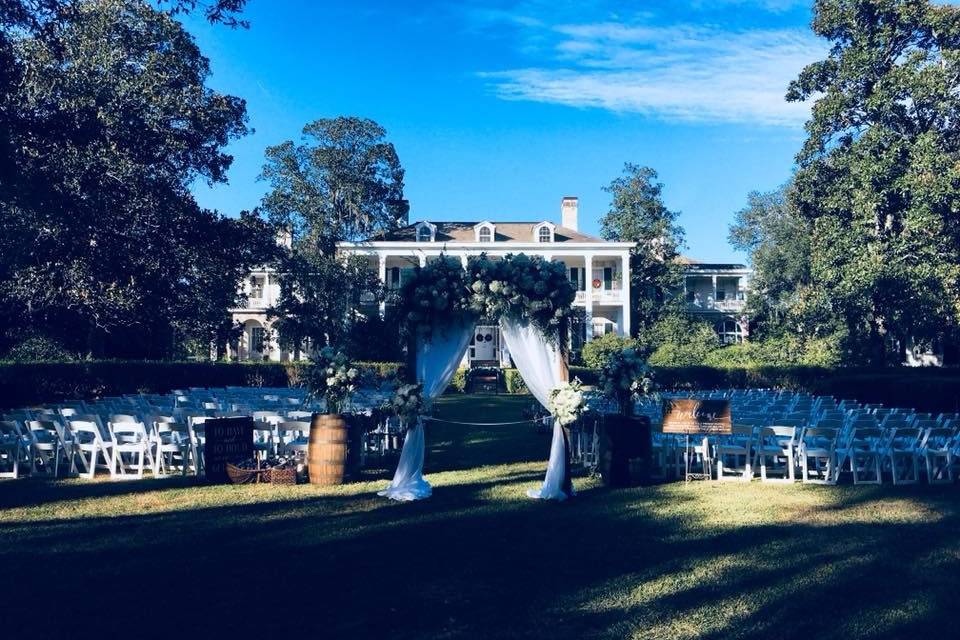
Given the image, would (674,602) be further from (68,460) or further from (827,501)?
(68,460)

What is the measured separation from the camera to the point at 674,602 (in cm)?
552

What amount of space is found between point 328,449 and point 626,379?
4.46 metres

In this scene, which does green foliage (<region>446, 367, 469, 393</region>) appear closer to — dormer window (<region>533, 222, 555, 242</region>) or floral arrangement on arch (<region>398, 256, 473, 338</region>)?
dormer window (<region>533, 222, 555, 242</region>)

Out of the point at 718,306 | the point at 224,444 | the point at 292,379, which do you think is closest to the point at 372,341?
the point at 292,379

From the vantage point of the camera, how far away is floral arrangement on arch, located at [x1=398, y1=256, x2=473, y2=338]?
1002 cm

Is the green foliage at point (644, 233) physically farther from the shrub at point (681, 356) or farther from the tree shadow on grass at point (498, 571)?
the tree shadow on grass at point (498, 571)

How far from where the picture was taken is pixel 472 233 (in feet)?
155

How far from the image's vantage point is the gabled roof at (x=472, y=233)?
46.3 m

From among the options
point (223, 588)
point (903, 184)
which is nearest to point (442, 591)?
point (223, 588)

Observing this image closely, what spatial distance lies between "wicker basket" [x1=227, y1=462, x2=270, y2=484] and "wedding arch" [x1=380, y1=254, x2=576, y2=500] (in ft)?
6.77

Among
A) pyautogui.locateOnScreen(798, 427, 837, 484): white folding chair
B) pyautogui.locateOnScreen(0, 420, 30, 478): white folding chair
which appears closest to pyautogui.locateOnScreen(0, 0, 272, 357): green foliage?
pyautogui.locateOnScreen(0, 420, 30, 478): white folding chair

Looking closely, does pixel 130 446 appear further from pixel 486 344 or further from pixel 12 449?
pixel 486 344

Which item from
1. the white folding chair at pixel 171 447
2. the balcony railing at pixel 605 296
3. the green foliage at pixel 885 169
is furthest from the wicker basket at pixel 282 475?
the balcony railing at pixel 605 296

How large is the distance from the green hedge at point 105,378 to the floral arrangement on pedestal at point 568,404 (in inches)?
146
